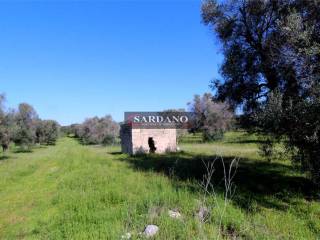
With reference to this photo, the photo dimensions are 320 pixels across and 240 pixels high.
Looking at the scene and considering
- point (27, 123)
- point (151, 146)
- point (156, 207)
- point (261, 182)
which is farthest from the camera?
point (27, 123)

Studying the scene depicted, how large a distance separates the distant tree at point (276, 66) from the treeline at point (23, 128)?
2958 cm

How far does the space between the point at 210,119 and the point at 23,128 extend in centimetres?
3019

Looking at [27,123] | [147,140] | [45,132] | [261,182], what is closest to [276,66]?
[261,182]

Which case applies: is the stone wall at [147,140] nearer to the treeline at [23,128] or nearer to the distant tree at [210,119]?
the treeline at [23,128]

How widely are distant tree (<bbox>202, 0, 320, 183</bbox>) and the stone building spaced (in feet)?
57.0

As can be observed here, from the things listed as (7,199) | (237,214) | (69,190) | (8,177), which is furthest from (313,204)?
(8,177)

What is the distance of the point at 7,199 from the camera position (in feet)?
53.6

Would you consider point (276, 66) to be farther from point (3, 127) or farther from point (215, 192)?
point (3, 127)

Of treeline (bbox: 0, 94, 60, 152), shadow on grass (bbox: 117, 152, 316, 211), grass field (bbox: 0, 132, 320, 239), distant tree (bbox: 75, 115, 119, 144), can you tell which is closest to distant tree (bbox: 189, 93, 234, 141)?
distant tree (bbox: 75, 115, 119, 144)

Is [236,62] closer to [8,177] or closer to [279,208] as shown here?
[279,208]

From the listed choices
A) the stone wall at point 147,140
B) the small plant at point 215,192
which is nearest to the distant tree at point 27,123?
the stone wall at point 147,140

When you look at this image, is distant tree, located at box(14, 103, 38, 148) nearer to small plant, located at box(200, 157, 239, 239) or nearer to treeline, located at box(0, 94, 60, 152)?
treeline, located at box(0, 94, 60, 152)

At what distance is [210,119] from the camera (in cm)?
5841

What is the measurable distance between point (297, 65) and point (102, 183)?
31.9ft
